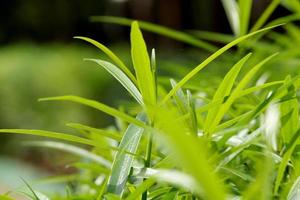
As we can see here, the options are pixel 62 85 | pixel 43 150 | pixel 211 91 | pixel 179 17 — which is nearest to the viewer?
pixel 211 91

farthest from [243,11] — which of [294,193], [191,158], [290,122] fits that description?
[191,158]

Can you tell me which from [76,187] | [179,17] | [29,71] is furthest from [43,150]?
[76,187]

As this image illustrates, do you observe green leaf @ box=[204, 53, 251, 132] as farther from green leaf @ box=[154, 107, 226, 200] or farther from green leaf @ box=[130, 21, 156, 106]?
green leaf @ box=[154, 107, 226, 200]

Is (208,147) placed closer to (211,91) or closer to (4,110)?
(211,91)

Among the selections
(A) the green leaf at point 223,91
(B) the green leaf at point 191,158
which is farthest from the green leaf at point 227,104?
(B) the green leaf at point 191,158

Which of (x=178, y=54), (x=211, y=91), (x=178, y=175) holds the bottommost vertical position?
(x=178, y=175)

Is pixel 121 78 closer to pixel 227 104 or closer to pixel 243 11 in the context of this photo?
pixel 227 104

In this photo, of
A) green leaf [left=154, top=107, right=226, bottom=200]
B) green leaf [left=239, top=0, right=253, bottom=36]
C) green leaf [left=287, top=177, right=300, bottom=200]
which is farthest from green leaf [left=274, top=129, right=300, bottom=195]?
green leaf [left=239, top=0, right=253, bottom=36]
